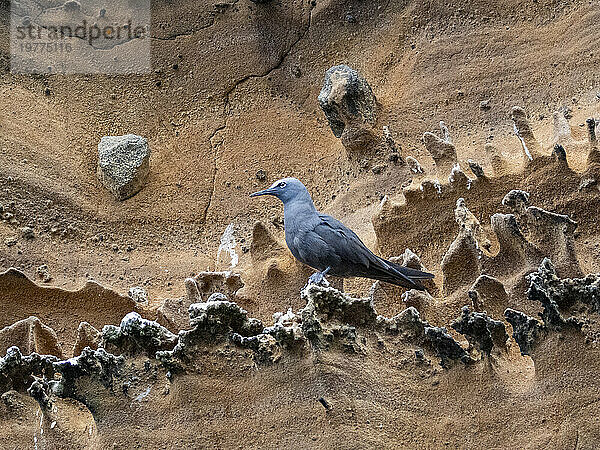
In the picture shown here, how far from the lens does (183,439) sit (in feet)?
13.1

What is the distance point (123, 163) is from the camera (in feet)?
21.7

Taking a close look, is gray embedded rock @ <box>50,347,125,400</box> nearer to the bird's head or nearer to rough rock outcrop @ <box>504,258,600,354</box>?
the bird's head

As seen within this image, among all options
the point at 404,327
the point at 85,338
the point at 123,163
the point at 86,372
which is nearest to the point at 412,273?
the point at 404,327

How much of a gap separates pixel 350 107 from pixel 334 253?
1.93m

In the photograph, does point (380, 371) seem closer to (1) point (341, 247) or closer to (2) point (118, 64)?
(1) point (341, 247)

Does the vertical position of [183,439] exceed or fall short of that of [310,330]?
it falls short

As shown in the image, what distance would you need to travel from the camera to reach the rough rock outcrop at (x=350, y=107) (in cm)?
636

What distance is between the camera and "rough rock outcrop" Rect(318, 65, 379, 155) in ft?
20.9

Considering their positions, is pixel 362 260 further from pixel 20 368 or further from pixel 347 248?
pixel 20 368

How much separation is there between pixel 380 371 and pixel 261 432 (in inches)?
26.2

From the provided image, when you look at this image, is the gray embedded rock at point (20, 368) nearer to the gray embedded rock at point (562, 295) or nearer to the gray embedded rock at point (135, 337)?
the gray embedded rock at point (135, 337)

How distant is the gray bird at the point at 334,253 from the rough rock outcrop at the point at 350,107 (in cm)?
149

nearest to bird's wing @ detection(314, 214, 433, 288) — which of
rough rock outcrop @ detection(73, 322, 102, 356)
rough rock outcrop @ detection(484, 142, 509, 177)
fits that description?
rough rock outcrop @ detection(484, 142, 509, 177)

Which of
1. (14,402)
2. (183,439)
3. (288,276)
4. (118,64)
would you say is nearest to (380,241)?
(288,276)
